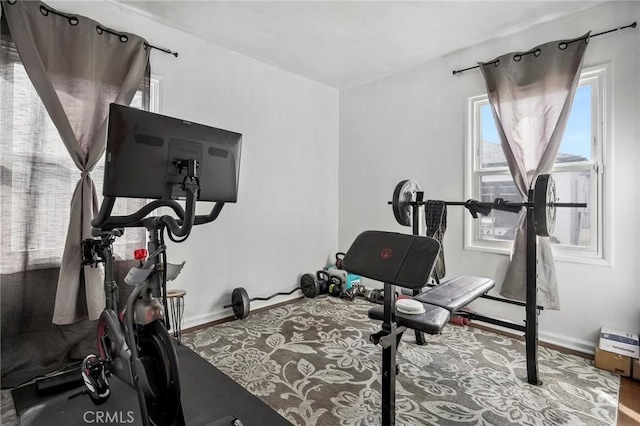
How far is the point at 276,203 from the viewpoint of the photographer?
3.79m

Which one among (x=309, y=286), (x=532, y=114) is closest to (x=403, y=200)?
(x=532, y=114)

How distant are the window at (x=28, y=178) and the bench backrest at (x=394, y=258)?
215 centimetres

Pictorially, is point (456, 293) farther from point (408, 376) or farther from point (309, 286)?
point (309, 286)

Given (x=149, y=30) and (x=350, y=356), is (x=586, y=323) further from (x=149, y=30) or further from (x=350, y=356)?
(x=149, y=30)

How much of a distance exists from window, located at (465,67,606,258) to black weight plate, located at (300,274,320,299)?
1.76 meters

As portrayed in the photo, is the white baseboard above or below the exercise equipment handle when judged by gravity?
below

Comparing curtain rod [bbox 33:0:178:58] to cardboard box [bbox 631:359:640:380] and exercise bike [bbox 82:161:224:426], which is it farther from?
cardboard box [bbox 631:359:640:380]

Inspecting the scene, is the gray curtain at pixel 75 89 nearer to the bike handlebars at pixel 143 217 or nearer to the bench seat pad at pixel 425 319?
the bike handlebars at pixel 143 217

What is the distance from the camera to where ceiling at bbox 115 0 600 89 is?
8.59 ft

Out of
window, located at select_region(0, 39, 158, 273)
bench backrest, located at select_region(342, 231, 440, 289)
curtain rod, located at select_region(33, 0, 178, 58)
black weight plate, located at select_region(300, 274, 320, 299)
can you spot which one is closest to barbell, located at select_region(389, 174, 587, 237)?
bench backrest, located at select_region(342, 231, 440, 289)

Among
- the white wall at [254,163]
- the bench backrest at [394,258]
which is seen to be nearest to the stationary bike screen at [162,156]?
the bench backrest at [394,258]

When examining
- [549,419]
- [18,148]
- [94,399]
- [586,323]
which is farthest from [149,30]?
[586,323]

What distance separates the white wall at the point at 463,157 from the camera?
2.46 m

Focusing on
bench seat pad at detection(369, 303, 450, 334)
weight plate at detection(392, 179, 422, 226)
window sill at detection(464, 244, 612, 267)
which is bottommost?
bench seat pad at detection(369, 303, 450, 334)
